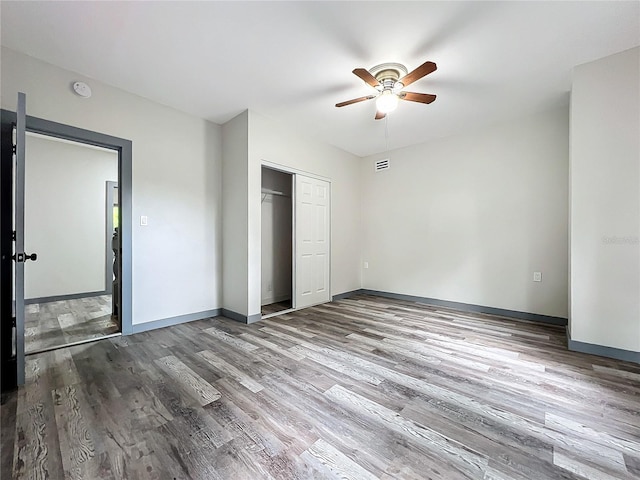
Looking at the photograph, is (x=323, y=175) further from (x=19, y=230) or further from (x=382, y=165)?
(x=19, y=230)

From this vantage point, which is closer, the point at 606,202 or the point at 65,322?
the point at 606,202

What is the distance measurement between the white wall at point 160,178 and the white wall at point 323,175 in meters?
0.70

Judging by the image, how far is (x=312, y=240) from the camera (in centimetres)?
452

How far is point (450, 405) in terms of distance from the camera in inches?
70.7

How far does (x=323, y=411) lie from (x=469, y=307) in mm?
3373

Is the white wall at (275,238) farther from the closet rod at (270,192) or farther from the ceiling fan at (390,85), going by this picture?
the ceiling fan at (390,85)

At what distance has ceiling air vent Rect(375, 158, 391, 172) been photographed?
514 cm

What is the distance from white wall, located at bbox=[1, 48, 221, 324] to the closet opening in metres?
0.90

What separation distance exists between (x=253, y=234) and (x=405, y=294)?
2.98m

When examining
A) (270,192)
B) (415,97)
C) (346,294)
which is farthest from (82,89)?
(346,294)

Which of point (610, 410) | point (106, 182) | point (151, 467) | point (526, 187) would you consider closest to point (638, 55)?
point (526, 187)

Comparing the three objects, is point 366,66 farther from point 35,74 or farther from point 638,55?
point 35,74

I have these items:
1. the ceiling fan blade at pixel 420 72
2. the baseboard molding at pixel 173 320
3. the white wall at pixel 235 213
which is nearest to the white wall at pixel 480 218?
the ceiling fan blade at pixel 420 72

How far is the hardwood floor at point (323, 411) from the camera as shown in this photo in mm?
1311
